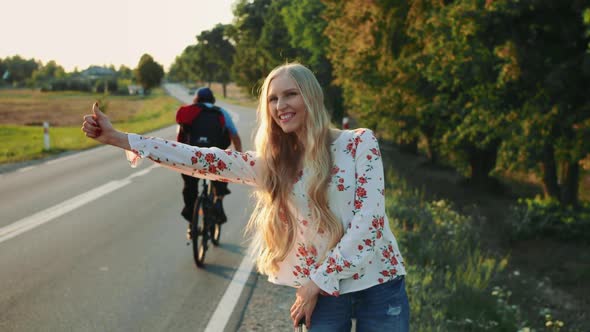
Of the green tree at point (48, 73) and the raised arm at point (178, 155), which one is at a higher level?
the raised arm at point (178, 155)

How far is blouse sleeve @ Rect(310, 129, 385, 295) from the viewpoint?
2172 mm

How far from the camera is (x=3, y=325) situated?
4.60 meters

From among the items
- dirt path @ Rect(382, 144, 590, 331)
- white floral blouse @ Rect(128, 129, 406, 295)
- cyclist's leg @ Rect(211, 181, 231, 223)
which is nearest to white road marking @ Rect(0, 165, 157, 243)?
cyclist's leg @ Rect(211, 181, 231, 223)

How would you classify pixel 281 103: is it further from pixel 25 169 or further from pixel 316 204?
pixel 25 169

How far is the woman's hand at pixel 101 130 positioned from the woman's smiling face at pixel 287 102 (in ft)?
2.18

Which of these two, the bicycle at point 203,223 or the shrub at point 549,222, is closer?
the bicycle at point 203,223

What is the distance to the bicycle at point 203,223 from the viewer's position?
6320 mm

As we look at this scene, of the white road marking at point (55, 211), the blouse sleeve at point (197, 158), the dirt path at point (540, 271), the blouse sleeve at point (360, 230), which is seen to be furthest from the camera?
the dirt path at point (540, 271)

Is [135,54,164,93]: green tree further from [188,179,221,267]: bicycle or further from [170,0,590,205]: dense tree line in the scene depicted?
[188,179,221,267]: bicycle

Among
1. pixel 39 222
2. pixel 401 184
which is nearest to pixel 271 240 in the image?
pixel 39 222

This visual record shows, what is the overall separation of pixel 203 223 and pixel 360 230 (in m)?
4.68

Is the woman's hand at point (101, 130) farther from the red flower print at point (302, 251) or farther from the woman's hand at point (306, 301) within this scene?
the woman's hand at point (306, 301)

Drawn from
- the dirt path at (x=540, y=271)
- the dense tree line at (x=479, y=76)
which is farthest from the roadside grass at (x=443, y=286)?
the dense tree line at (x=479, y=76)

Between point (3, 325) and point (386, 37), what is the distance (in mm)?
15615
